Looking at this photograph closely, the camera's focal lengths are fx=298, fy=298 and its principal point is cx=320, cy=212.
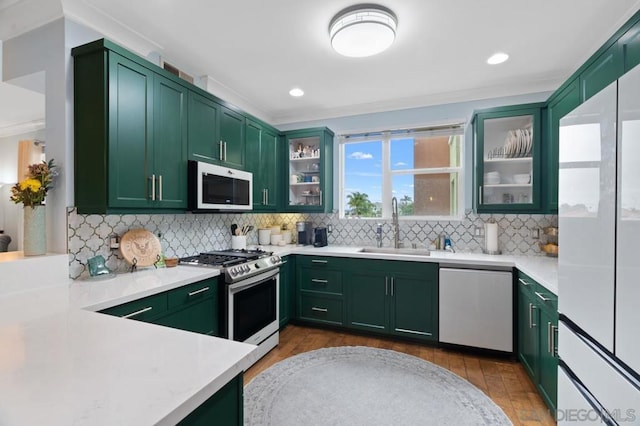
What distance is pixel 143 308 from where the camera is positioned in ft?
5.64

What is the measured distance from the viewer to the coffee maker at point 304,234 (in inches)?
153

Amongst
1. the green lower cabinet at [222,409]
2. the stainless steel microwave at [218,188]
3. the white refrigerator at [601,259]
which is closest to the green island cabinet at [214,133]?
the stainless steel microwave at [218,188]

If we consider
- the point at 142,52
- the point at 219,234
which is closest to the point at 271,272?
the point at 219,234

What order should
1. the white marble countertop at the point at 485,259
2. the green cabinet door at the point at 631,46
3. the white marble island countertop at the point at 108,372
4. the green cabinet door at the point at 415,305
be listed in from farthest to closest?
the green cabinet door at the point at 415,305
the white marble countertop at the point at 485,259
the green cabinet door at the point at 631,46
the white marble island countertop at the point at 108,372

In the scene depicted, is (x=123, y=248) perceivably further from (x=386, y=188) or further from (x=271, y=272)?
(x=386, y=188)

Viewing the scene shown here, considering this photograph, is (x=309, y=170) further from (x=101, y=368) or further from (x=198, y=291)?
(x=101, y=368)

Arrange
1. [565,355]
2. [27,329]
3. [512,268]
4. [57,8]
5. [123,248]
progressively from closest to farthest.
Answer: [27,329] < [565,355] < [57,8] < [123,248] < [512,268]

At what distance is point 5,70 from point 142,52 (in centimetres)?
96

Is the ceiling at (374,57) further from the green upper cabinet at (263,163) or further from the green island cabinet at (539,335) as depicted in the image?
the green island cabinet at (539,335)

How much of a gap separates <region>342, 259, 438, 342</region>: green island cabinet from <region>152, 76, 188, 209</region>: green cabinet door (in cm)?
187

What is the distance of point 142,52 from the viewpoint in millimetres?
2381

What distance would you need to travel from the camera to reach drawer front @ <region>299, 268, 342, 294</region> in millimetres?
3309

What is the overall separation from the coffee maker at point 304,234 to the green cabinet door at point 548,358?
2525 millimetres

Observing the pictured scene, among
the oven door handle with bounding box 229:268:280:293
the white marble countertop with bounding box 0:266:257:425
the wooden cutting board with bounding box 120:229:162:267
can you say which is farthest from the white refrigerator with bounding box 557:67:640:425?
the wooden cutting board with bounding box 120:229:162:267
